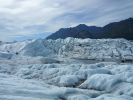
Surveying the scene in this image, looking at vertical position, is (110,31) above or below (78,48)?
above

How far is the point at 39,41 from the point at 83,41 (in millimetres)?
12953

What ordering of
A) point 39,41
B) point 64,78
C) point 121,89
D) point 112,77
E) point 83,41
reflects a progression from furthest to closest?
1. point 83,41
2. point 39,41
3. point 64,78
4. point 112,77
5. point 121,89

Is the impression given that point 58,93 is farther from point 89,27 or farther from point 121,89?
point 89,27

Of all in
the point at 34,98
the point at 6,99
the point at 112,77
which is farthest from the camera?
the point at 112,77

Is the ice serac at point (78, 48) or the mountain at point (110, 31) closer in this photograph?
the ice serac at point (78, 48)

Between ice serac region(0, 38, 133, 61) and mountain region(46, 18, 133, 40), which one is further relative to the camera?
mountain region(46, 18, 133, 40)

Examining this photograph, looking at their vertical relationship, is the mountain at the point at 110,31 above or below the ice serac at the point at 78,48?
above

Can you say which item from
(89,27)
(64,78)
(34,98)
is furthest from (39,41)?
(89,27)

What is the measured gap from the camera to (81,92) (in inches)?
402

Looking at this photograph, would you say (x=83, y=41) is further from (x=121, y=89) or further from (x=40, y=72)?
(x=121, y=89)

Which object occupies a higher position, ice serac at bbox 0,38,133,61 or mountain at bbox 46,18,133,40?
mountain at bbox 46,18,133,40

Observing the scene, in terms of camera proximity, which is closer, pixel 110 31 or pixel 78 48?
pixel 78 48

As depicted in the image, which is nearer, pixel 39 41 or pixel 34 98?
pixel 34 98

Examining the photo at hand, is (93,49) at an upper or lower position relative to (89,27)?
lower
